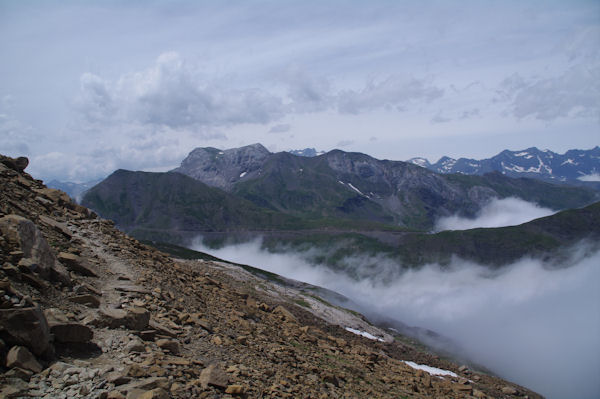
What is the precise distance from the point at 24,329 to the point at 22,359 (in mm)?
850

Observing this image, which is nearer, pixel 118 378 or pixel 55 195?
pixel 118 378

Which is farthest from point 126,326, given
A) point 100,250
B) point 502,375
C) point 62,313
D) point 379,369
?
point 502,375

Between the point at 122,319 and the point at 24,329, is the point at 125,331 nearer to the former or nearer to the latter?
the point at 122,319

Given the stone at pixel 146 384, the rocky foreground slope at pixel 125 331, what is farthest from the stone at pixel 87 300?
the stone at pixel 146 384

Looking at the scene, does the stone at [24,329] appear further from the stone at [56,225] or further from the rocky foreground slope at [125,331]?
the stone at [56,225]

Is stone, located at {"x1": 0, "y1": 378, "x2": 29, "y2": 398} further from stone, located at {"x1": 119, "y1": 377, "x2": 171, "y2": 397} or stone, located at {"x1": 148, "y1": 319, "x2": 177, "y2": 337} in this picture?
stone, located at {"x1": 148, "y1": 319, "x2": 177, "y2": 337}

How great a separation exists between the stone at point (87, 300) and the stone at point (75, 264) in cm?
319

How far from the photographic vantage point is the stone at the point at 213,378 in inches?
493

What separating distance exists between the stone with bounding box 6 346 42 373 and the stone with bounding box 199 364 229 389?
4.91m

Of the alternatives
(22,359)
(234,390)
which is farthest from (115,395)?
(234,390)

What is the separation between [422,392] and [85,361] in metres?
21.4

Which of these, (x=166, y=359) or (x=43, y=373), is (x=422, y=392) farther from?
(x=43, y=373)

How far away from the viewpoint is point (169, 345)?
46.8 ft

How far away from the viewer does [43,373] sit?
34.4 ft
